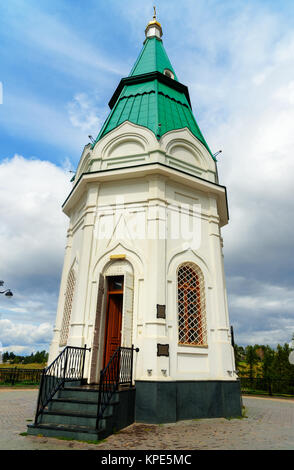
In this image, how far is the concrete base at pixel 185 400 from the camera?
6871mm

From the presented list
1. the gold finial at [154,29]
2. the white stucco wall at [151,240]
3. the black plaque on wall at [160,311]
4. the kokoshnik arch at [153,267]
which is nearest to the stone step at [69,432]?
the kokoshnik arch at [153,267]

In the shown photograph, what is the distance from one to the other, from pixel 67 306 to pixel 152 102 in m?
8.33

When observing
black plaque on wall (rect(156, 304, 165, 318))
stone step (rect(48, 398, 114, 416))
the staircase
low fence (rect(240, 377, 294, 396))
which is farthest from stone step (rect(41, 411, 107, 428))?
low fence (rect(240, 377, 294, 396))

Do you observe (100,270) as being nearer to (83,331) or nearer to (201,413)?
(83,331)

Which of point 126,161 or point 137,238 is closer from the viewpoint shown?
point 137,238

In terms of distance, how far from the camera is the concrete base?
6.87m

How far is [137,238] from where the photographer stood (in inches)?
352

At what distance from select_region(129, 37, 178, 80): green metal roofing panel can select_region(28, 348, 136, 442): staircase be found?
12.4 meters

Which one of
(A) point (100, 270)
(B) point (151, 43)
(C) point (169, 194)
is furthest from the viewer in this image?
(B) point (151, 43)

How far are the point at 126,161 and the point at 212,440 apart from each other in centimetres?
814

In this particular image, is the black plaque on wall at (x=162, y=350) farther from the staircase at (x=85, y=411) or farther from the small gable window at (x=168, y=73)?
the small gable window at (x=168, y=73)

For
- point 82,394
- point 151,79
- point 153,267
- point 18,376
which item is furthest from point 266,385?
point 151,79

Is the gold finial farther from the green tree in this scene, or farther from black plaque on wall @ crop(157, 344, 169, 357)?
the green tree
